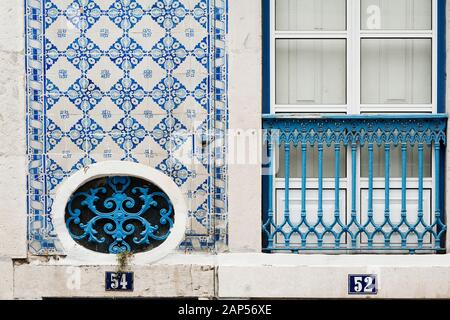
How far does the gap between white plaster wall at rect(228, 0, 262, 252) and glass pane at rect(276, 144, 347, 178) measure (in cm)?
23

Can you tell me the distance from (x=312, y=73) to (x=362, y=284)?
5.43ft

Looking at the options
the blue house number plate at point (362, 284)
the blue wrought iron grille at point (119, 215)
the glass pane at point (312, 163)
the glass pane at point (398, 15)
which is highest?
the glass pane at point (398, 15)

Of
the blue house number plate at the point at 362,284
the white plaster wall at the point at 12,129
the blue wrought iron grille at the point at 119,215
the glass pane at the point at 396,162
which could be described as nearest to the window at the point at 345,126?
the glass pane at the point at 396,162

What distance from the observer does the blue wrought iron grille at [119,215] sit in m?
5.34

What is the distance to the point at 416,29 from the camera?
543cm

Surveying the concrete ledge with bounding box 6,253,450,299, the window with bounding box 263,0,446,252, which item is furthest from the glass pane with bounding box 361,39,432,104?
the concrete ledge with bounding box 6,253,450,299

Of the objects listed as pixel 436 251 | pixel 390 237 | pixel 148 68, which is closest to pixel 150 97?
pixel 148 68

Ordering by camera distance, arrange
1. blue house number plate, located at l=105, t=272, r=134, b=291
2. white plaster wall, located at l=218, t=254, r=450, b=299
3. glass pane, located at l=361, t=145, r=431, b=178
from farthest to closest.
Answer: glass pane, located at l=361, t=145, r=431, b=178 < blue house number plate, located at l=105, t=272, r=134, b=291 < white plaster wall, located at l=218, t=254, r=450, b=299

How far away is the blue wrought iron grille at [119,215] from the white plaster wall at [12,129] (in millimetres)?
378

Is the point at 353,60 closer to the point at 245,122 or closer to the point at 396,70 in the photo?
the point at 396,70

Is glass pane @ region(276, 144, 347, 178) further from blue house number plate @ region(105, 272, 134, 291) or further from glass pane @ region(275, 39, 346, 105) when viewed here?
blue house number plate @ region(105, 272, 134, 291)

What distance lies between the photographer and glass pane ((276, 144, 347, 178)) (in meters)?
5.39

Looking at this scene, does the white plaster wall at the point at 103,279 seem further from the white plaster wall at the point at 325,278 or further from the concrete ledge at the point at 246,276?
the white plaster wall at the point at 325,278

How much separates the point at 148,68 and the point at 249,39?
79 centimetres
